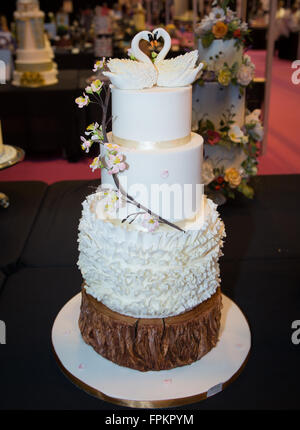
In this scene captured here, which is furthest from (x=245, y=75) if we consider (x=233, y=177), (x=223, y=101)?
(x=233, y=177)

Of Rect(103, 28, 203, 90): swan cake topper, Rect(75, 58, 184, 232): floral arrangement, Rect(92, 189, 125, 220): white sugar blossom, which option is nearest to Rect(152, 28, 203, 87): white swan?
Rect(103, 28, 203, 90): swan cake topper

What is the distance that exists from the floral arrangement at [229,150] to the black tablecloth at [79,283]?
0.13 m

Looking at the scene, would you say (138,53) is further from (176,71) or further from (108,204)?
(108,204)

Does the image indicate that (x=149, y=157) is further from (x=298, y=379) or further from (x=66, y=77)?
(x=66, y=77)

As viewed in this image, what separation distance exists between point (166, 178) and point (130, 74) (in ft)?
0.98

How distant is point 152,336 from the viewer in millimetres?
1449

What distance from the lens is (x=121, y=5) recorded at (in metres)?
9.52

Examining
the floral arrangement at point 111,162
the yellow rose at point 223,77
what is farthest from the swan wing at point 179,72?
the yellow rose at point 223,77

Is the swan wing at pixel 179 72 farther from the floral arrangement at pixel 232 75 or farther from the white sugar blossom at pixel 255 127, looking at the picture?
the white sugar blossom at pixel 255 127

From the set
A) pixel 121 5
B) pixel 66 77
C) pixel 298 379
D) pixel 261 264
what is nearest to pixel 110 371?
pixel 298 379

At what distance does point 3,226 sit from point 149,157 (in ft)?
4.39

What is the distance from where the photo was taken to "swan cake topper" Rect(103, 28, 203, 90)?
1.29 meters

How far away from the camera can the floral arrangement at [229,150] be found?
2607mm

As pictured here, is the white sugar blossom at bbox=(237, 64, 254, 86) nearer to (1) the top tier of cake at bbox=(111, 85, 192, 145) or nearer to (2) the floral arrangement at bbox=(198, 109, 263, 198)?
(2) the floral arrangement at bbox=(198, 109, 263, 198)
